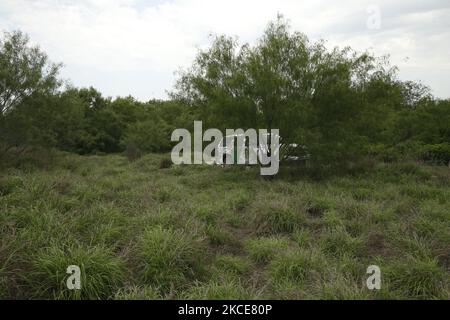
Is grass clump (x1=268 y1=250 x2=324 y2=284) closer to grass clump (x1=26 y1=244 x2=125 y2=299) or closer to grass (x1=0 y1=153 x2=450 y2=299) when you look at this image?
grass (x1=0 y1=153 x2=450 y2=299)

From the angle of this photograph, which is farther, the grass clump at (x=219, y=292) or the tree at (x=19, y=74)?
the tree at (x=19, y=74)

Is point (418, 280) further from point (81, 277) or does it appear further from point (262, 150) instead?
point (262, 150)

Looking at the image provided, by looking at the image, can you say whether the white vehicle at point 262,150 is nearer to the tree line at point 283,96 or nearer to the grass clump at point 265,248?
the tree line at point 283,96

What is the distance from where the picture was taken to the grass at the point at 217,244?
389 centimetres

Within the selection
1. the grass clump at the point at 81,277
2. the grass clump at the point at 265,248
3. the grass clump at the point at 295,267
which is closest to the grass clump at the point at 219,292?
the grass clump at the point at 295,267

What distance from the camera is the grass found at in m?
3.89

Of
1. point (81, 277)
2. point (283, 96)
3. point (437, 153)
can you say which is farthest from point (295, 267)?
point (437, 153)

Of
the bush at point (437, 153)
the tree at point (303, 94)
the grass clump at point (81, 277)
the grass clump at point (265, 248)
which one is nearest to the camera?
the grass clump at point (81, 277)

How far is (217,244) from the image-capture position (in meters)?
5.68

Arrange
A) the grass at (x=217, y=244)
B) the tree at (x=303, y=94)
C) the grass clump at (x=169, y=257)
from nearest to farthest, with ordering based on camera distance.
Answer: the grass at (x=217, y=244)
the grass clump at (x=169, y=257)
the tree at (x=303, y=94)

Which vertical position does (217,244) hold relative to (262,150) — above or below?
below

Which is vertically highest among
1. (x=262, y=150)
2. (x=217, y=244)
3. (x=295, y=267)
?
(x=262, y=150)

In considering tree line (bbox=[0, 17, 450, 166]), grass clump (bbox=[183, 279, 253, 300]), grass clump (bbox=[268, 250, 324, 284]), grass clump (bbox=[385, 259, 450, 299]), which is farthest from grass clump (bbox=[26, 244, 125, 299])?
tree line (bbox=[0, 17, 450, 166])
